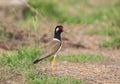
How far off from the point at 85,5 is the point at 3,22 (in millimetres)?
5962

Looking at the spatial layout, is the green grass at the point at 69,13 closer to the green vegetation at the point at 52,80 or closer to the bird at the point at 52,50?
the bird at the point at 52,50

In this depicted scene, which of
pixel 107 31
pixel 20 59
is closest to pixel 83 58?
pixel 20 59

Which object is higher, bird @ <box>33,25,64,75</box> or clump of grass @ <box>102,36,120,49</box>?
bird @ <box>33,25,64,75</box>

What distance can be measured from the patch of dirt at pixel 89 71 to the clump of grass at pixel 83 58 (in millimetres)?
231

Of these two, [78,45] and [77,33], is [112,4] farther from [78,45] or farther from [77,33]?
[78,45]

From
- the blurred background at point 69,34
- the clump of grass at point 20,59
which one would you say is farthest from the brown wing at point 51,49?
the clump of grass at point 20,59

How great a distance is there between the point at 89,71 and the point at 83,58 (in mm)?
1112

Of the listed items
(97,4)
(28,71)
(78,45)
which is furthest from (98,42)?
(97,4)

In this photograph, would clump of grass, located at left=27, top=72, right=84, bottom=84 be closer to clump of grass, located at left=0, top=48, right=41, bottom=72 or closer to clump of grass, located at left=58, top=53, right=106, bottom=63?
clump of grass, located at left=0, top=48, right=41, bottom=72

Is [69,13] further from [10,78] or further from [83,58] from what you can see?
[10,78]

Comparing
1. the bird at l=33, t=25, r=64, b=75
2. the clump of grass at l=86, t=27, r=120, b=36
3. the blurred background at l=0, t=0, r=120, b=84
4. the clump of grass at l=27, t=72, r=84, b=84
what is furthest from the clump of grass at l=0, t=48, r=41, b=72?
the clump of grass at l=86, t=27, r=120, b=36

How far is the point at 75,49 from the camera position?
12.2 meters

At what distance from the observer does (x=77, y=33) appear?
539 inches

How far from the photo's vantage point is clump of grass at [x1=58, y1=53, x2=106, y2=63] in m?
10.4
